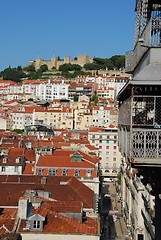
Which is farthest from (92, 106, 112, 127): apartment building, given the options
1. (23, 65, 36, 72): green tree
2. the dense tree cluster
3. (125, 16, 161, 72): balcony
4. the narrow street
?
(23, 65, 36, 72): green tree

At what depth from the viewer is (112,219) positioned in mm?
40375

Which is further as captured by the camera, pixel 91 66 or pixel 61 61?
pixel 61 61

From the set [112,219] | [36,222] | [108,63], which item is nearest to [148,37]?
[36,222]

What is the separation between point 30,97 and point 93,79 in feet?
66.5

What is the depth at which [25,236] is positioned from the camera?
19.5 m

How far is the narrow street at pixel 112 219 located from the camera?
35156mm

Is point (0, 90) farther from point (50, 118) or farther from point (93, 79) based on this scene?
point (50, 118)

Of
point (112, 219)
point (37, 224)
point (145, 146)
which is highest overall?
point (145, 146)

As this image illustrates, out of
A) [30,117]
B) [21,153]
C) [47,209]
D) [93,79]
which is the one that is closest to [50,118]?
[30,117]

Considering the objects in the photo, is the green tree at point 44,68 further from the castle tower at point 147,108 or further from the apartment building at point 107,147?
the castle tower at point 147,108

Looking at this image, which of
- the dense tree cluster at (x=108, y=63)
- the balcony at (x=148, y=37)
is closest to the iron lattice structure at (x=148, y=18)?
the balcony at (x=148, y=37)

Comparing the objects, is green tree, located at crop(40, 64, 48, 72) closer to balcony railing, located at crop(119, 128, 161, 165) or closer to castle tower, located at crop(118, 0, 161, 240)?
castle tower, located at crop(118, 0, 161, 240)

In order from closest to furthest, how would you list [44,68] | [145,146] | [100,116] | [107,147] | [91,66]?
1. [145,146]
2. [107,147]
3. [100,116]
4. [91,66]
5. [44,68]

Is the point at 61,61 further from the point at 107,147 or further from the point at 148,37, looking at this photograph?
the point at 148,37
